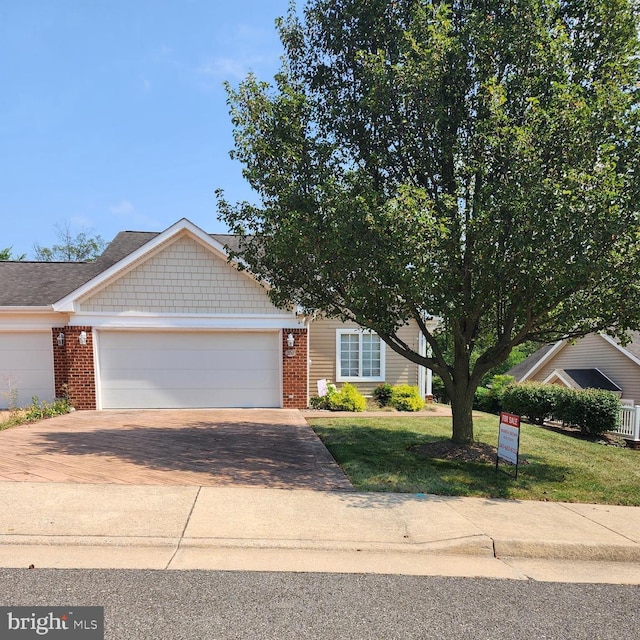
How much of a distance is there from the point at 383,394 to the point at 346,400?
6.15 ft

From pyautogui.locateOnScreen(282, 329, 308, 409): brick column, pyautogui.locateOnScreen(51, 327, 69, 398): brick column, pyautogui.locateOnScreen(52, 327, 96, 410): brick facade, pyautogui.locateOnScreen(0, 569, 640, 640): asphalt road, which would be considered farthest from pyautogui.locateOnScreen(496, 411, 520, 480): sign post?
pyautogui.locateOnScreen(51, 327, 69, 398): brick column

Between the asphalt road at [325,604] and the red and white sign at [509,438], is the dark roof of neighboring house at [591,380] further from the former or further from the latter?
the asphalt road at [325,604]

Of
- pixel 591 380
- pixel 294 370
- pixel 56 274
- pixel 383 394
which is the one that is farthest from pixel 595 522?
pixel 591 380

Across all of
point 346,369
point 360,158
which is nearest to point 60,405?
point 346,369

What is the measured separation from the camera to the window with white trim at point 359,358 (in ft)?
53.0

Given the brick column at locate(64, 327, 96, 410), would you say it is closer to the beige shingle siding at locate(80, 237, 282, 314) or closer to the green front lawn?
the beige shingle siding at locate(80, 237, 282, 314)

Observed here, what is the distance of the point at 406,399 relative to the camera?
593 inches

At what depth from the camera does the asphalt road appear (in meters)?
3.26

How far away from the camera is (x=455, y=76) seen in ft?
23.1

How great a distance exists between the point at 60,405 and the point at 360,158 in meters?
9.83

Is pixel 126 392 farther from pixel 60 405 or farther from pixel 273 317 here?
pixel 273 317

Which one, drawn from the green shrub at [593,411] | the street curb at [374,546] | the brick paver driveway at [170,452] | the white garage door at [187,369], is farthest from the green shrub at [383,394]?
the street curb at [374,546]

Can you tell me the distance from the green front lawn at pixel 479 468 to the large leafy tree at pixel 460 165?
5.42 feet

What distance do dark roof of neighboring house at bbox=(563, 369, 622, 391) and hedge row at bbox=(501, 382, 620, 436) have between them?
3266 mm
